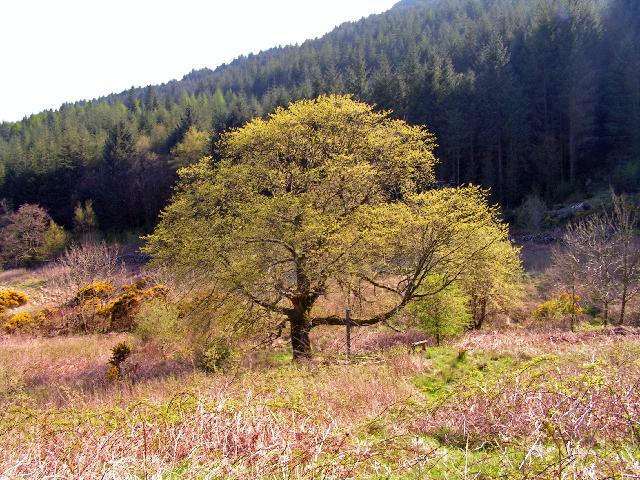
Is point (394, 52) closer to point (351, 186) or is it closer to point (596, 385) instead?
point (351, 186)

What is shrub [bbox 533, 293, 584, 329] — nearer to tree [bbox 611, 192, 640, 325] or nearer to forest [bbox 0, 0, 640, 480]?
forest [bbox 0, 0, 640, 480]

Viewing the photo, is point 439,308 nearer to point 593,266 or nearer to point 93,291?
point 593,266

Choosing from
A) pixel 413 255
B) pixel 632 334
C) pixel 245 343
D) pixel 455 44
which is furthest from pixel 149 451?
pixel 455 44

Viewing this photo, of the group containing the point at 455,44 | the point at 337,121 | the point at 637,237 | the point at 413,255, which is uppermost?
the point at 455,44

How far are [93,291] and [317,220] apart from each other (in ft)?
57.8

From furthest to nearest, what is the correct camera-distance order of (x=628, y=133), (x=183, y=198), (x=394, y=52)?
(x=394, y=52) < (x=628, y=133) < (x=183, y=198)

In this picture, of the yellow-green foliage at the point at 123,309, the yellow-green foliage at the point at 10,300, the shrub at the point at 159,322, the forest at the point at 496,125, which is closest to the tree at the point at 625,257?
the forest at the point at 496,125

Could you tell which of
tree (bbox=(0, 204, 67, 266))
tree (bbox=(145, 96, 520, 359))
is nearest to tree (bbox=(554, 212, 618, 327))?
tree (bbox=(145, 96, 520, 359))

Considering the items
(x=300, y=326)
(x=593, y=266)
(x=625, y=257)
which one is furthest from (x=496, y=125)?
(x=300, y=326)

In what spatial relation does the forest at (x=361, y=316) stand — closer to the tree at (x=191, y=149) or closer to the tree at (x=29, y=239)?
the tree at (x=29, y=239)

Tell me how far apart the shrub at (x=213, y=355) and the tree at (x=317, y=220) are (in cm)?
137

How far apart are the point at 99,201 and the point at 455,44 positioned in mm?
54954

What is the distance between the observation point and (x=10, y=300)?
94.3 ft

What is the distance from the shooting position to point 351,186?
1344 cm
